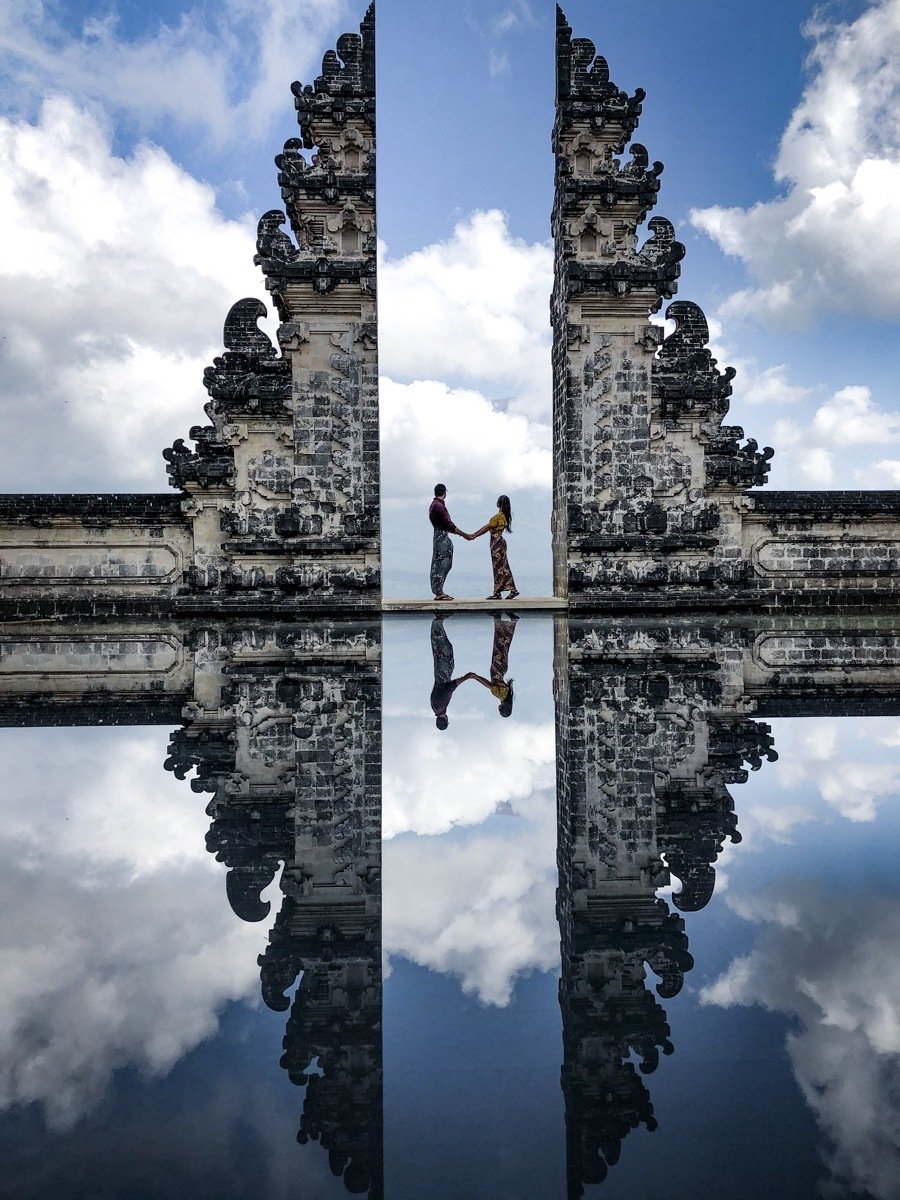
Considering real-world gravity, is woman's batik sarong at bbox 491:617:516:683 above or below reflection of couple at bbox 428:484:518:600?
below

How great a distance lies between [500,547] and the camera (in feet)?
50.5

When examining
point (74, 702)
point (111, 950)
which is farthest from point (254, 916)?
point (74, 702)

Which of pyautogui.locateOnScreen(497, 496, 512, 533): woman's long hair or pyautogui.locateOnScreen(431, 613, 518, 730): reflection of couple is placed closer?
pyautogui.locateOnScreen(431, 613, 518, 730): reflection of couple

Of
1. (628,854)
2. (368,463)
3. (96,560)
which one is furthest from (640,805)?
(96,560)

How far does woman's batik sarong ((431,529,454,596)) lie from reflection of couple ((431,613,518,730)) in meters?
3.02

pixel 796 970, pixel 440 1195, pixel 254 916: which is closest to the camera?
pixel 440 1195

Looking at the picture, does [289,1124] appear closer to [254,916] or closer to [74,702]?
Result: [254,916]

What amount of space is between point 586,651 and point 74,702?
4.60 metres

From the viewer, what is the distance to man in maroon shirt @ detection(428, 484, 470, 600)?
1507 centimetres

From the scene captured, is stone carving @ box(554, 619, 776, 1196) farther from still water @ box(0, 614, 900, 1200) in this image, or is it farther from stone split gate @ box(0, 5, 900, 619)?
stone split gate @ box(0, 5, 900, 619)

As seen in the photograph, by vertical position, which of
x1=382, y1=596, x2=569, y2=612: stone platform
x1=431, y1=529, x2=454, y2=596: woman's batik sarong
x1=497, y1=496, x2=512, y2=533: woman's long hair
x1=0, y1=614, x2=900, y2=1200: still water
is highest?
x1=497, y1=496, x2=512, y2=533: woman's long hair

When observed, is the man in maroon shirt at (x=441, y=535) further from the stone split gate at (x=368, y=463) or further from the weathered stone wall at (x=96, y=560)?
the weathered stone wall at (x=96, y=560)

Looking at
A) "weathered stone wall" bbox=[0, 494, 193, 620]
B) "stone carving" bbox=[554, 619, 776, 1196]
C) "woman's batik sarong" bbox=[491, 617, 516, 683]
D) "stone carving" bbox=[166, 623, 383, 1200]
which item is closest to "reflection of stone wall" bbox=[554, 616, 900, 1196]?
"stone carving" bbox=[554, 619, 776, 1196]

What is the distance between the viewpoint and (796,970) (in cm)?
229
